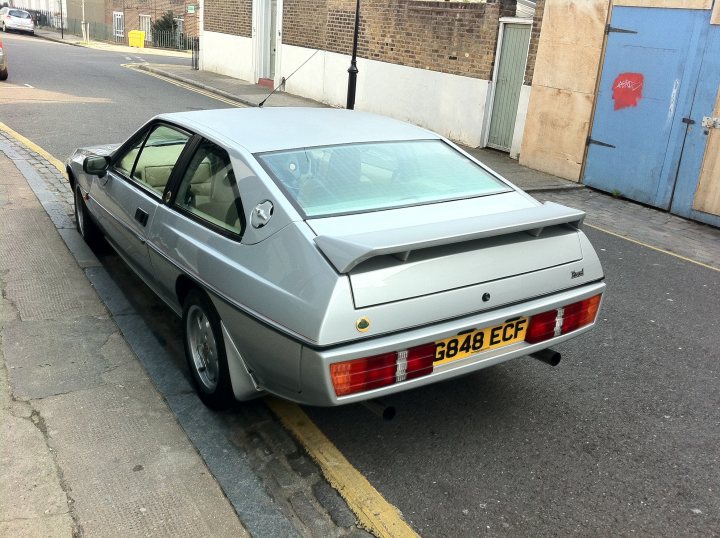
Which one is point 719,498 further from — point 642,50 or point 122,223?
point 642,50

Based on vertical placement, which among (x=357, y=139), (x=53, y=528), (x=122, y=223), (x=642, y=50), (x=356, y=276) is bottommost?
(x=53, y=528)

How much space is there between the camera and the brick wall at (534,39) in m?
10.9

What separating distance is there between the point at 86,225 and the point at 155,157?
1766 mm

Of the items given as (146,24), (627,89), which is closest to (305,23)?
(627,89)

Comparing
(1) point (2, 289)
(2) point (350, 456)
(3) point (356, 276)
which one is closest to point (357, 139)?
(3) point (356, 276)

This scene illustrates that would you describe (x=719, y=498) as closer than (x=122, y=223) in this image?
Yes

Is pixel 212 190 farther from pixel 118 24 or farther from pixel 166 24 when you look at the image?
pixel 118 24

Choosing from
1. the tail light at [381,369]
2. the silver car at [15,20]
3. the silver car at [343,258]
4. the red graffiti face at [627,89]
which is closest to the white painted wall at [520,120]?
the red graffiti face at [627,89]

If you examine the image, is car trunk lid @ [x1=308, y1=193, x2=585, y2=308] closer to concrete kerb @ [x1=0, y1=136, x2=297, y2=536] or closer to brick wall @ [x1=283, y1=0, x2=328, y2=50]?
concrete kerb @ [x1=0, y1=136, x2=297, y2=536]

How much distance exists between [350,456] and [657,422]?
178cm

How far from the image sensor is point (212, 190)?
383 centimetres

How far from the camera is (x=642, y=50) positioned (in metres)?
9.45

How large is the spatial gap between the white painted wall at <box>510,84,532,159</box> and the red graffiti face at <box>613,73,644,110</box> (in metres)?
1.82

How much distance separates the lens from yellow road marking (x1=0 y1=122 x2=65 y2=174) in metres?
9.42
